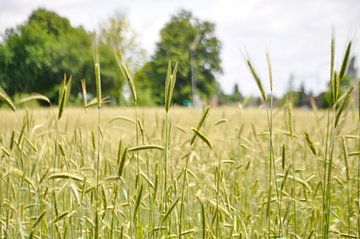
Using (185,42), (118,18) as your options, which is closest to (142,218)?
(118,18)

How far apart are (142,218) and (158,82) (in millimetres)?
47415

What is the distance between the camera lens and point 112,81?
24.3 meters

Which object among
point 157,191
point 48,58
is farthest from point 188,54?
point 157,191

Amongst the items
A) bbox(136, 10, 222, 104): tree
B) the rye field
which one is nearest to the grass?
the rye field

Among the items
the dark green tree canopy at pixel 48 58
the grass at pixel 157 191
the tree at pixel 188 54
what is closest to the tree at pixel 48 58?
the dark green tree canopy at pixel 48 58

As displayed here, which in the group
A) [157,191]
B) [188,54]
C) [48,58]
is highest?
[188,54]

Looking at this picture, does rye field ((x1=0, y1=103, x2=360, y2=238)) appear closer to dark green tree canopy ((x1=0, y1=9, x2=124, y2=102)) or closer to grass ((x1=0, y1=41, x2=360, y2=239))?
grass ((x1=0, y1=41, x2=360, y2=239))

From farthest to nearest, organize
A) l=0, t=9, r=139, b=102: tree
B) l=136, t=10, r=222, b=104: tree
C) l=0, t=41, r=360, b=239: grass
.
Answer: l=136, t=10, r=222, b=104: tree < l=0, t=9, r=139, b=102: tree < l=0, t=41, r=360, b=239: grass

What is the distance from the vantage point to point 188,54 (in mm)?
53312

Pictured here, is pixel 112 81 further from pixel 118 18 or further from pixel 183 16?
pixel 183 16

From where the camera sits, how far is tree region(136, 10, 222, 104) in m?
49.7

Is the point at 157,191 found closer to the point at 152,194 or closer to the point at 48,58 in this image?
the point at 152,194

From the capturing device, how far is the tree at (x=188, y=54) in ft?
163

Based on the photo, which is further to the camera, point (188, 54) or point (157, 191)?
point (188, 54)
